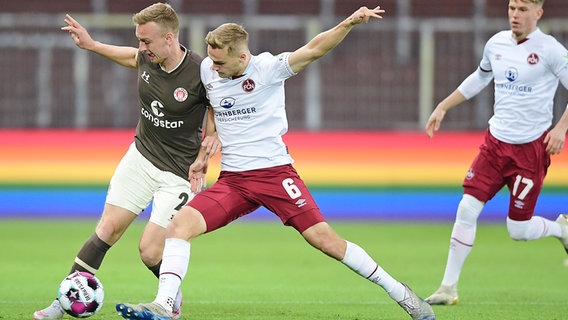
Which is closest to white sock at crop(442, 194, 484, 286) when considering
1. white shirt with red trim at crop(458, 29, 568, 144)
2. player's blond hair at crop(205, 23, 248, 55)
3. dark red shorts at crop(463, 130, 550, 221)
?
dark red shorts at crop(463, 130, 550, 221)

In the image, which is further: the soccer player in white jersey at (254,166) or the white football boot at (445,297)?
the white football boot at (445,297)

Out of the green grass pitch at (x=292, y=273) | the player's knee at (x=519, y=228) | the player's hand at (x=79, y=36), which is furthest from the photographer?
the player's knee at (x=519, y=228)

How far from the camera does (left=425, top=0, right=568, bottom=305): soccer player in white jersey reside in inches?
345

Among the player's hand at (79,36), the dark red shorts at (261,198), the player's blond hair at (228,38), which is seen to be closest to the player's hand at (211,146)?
the dark red shorts at (261,198)

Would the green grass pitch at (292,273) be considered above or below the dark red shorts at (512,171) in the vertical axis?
below

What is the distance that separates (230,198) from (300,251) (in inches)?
236

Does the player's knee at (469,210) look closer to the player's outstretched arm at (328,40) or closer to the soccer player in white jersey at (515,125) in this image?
the soccer player in white jersey at (515,125)

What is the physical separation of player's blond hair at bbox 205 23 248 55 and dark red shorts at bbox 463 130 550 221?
2.69 meters

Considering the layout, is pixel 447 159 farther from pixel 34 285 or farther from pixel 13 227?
pixel 34 285

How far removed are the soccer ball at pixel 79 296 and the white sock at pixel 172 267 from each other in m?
0.53

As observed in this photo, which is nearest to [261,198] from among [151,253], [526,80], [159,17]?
[151,253]

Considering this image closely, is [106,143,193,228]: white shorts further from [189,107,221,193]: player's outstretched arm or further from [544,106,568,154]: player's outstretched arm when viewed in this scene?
[544,106,568,154]: player's outstretched arm

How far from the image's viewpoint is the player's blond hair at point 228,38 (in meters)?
7.14

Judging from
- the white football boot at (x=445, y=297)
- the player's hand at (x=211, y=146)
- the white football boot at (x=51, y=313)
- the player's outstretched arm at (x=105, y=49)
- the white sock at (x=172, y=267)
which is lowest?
the white football boot at (x=445, y=297)
